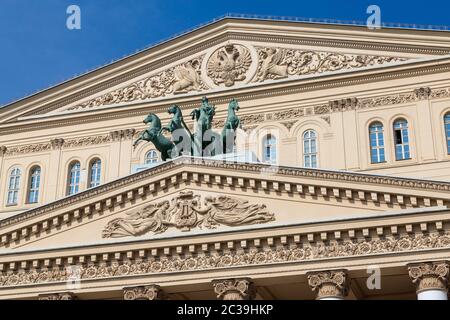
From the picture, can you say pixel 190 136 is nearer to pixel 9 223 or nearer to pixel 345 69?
pixel 9 223

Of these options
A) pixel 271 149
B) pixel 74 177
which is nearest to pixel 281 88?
pixel 271 149

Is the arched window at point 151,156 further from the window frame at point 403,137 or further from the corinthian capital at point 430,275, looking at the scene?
the corinthian capital at point 430,275

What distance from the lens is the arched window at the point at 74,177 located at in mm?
43125

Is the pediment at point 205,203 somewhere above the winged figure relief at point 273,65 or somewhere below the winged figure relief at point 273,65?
below

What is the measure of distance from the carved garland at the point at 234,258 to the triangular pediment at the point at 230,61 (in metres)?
14.7

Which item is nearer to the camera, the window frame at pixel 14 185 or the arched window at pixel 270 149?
the arched window at pixel 270 149

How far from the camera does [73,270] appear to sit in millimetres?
29578

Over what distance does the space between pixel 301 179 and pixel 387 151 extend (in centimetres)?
1166

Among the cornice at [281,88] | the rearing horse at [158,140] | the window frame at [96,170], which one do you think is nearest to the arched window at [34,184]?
the cornice at [281,88]

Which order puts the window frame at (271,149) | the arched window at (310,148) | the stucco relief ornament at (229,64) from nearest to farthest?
the arched window at (310,148), the window frame at (271,149), the stucco relief ornament at (229,64)

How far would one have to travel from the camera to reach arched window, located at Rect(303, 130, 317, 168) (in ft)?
130

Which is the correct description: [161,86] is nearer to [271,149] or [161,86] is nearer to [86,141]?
[86,141]

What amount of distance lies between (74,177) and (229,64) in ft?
33.4

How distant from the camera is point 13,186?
44281 millimetres
